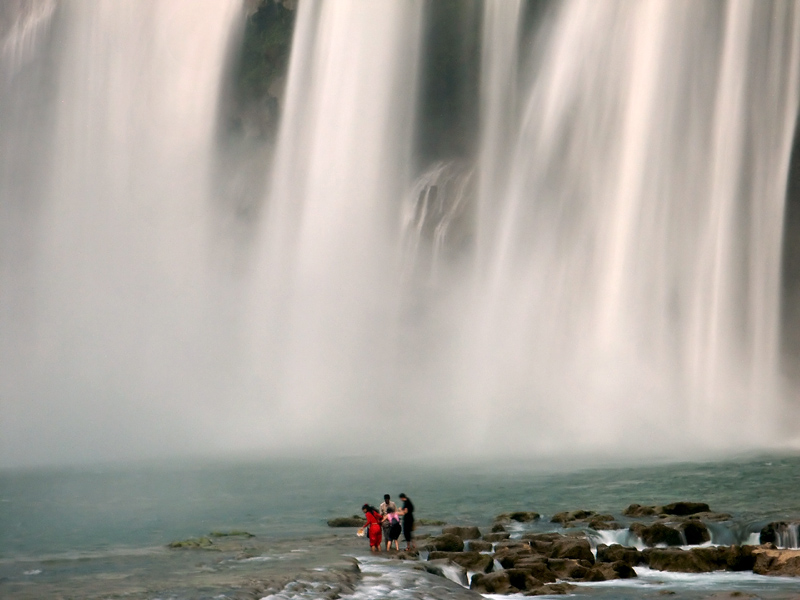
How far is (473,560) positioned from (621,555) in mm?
1996

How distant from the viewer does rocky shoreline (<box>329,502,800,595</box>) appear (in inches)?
515

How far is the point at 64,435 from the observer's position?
44781mm

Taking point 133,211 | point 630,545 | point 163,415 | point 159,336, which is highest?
point 133,211

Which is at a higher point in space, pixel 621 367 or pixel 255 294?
pixel 255 294

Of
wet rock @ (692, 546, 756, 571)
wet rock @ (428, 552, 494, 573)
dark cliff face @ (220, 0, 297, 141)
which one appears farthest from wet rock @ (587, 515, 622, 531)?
dark cliff face @ (220, 0, 297, 141)

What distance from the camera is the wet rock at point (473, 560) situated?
1357cm

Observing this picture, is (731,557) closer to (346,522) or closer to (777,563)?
(777,563)

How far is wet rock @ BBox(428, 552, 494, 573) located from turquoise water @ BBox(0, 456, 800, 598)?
1422mm

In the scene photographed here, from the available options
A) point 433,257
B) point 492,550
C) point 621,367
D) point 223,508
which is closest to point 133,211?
point 433,257

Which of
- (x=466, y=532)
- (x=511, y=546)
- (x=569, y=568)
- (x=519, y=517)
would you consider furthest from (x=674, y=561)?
(x=519, y=517)

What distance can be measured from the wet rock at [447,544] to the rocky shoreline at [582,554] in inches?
0.5

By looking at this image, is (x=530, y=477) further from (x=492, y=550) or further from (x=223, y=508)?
(x=492, y=550)

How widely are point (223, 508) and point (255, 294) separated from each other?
25932 millimetres

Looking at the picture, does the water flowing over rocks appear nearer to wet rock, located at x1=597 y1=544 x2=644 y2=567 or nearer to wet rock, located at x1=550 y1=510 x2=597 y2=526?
wet rock, located at x1=597 y1=544 x2=644 y2=567
